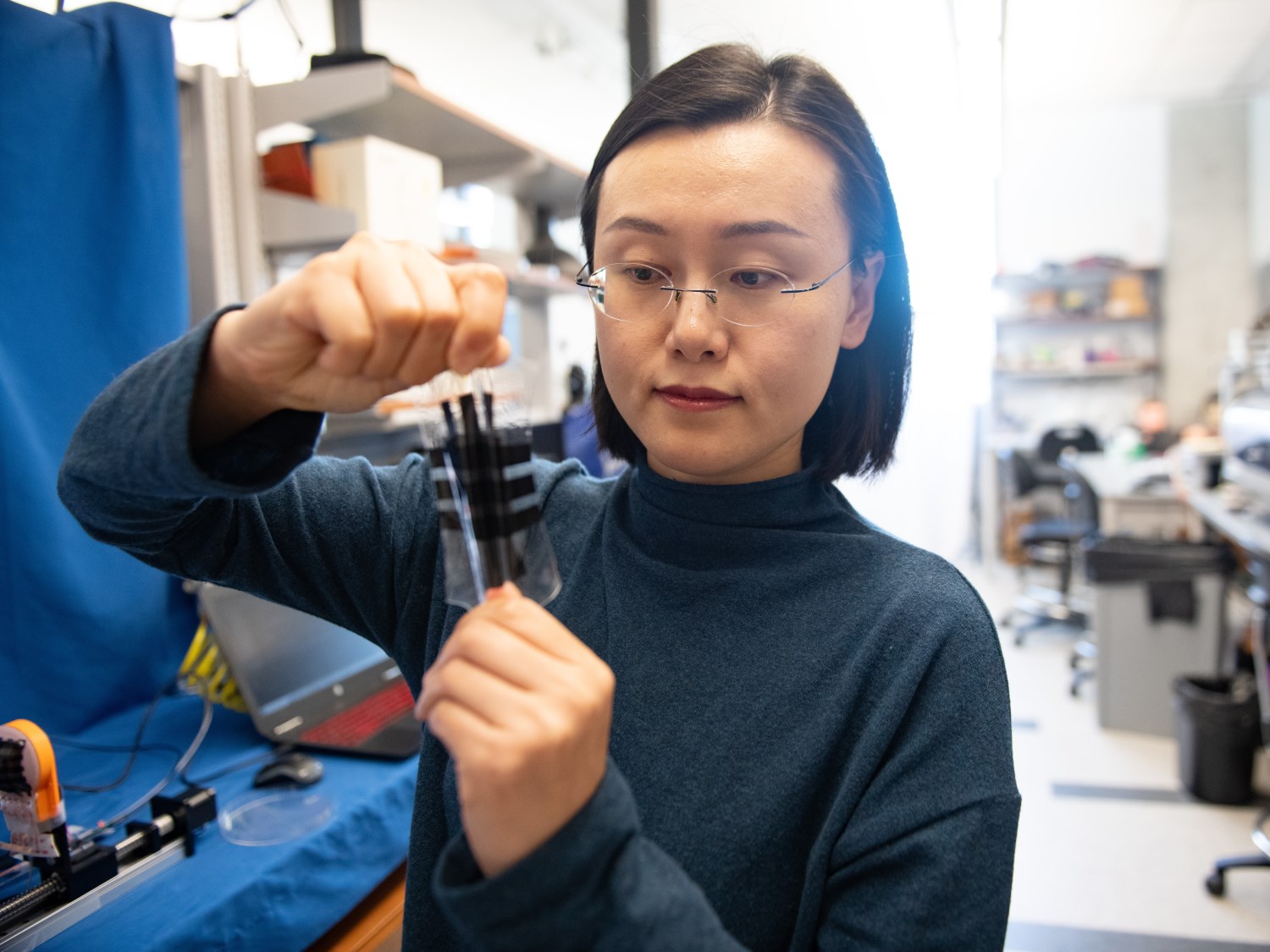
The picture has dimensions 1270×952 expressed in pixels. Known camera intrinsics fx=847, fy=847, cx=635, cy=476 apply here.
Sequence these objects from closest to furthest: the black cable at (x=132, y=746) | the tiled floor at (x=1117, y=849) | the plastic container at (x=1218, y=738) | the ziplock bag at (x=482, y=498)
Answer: the ziplock bag at (x=482, y=498), the black cable at (x=132, y=746), the tiled floor at (x=1117, y=849), the plastic container at (x=1218, y=738)

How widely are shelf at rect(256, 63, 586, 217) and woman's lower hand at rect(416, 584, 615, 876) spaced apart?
4.60ft

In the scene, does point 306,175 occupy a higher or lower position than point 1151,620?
higher

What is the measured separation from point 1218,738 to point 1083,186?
217 inches

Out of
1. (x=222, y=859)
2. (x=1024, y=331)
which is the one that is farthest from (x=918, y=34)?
(x=1024, y=331)

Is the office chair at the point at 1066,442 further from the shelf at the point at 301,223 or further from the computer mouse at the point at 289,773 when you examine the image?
the computer mouse at the point at 289,773

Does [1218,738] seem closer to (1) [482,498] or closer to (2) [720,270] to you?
(2) [720,270]

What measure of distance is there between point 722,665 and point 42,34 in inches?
51.5

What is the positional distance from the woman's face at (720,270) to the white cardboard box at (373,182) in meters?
0.94

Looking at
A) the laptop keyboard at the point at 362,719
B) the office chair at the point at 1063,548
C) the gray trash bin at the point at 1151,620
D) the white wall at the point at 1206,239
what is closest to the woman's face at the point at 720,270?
the laptop keyboard at the point at 362,719

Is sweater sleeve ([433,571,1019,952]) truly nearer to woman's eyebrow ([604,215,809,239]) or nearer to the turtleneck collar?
the turtleneck collar

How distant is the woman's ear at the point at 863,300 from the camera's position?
2.85 ft

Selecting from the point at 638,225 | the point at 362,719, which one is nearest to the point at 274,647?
the point at 362,719

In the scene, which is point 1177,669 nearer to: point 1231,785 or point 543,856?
point 1231,785

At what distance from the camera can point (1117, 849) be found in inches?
104
